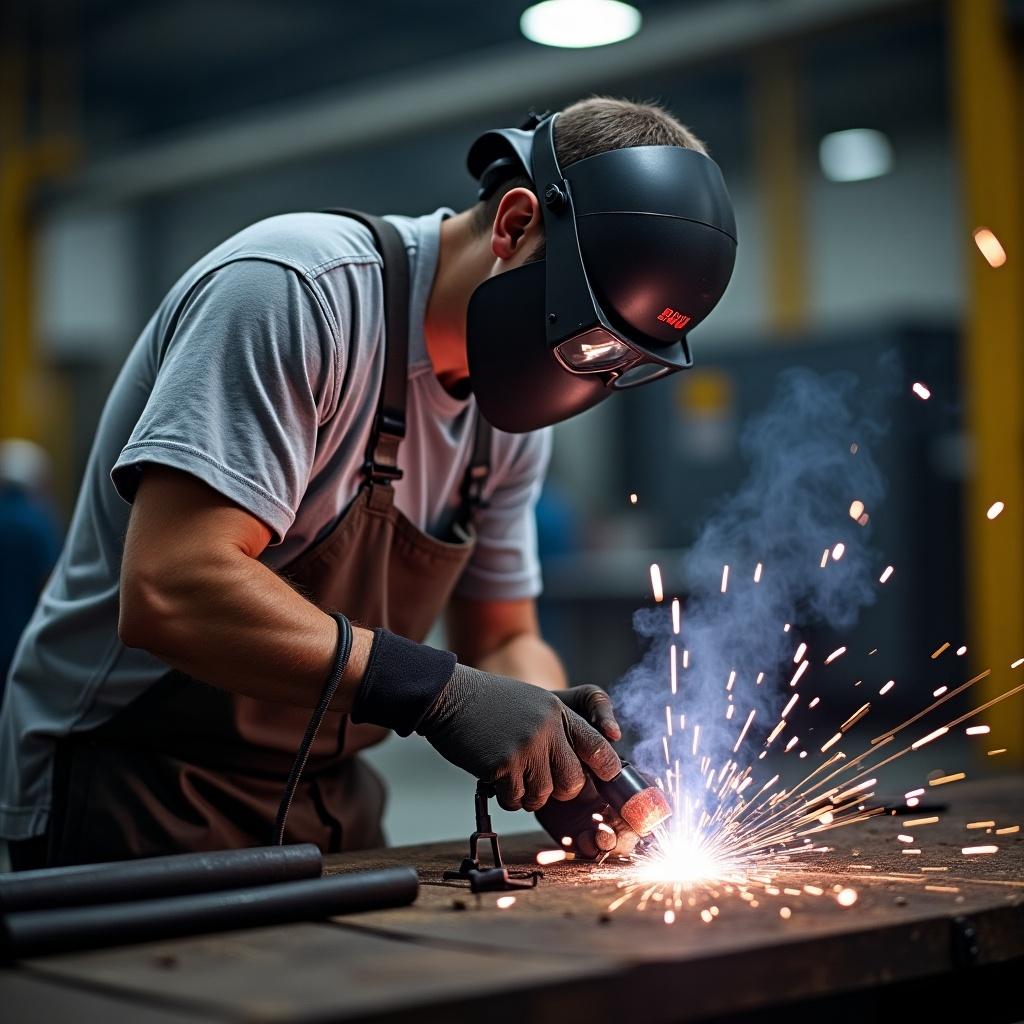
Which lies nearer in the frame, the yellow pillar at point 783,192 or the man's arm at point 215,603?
the man's arm at point 215,603

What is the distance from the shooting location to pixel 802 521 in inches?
208

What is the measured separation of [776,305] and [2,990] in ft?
29.4

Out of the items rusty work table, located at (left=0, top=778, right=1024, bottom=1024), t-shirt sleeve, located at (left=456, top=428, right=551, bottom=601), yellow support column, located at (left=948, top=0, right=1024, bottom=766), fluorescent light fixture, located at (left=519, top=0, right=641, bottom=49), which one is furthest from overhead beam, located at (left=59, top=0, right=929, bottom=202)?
rusty work table, located at (left=0, top=778, right=1024, bottom=1024)

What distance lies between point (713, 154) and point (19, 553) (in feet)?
9.14

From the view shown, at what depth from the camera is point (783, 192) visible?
9609mm

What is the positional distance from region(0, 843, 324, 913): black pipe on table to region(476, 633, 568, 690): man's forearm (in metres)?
0.78

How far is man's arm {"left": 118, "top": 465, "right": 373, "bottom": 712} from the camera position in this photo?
153 cm

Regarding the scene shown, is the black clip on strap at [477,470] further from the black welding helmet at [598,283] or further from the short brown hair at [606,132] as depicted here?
the short brown hair at [606,132]

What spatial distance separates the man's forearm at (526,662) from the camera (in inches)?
86.8

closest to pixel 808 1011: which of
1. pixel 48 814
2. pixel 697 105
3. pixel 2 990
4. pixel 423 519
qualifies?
pixel 2 990

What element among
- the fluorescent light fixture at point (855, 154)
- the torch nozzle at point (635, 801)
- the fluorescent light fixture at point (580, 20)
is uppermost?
the fluorescent light fixture at point (855, 154)

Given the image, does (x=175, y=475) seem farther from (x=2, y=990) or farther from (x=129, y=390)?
(x=2, y=990)

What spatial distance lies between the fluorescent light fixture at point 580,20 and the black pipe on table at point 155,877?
3932 millimetres

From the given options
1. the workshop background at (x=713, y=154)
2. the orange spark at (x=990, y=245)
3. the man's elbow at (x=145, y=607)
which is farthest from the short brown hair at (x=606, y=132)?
the orange spark at (x=990, y=245)
